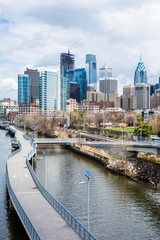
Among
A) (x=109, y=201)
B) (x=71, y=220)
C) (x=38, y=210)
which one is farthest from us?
(x=109, y=201)

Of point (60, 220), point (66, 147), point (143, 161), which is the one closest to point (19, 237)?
point (60, 220)

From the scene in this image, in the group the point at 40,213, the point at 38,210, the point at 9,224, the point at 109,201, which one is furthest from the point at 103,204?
the point at 9,224

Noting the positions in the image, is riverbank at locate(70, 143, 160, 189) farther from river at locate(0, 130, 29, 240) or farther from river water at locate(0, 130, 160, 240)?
river at locate(0, 130, 29, 240)

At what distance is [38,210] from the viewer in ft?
89.2

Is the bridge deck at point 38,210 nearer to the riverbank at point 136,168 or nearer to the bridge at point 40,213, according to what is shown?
the bridge at point 40,213

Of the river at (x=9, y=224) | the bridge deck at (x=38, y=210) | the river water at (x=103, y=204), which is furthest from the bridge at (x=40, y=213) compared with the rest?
the river water at (x=103, y=204)

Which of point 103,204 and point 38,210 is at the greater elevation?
point 38,210

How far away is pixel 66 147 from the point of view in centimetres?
8138

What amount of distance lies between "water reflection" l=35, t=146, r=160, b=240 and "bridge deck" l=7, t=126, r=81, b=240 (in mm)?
3372

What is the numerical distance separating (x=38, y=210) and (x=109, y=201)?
11237 millimetres

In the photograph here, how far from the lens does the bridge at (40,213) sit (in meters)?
22.1

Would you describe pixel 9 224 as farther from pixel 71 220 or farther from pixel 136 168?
pixel 136 168

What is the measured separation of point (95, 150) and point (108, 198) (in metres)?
32.0

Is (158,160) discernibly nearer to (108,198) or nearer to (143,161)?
(143,161)
